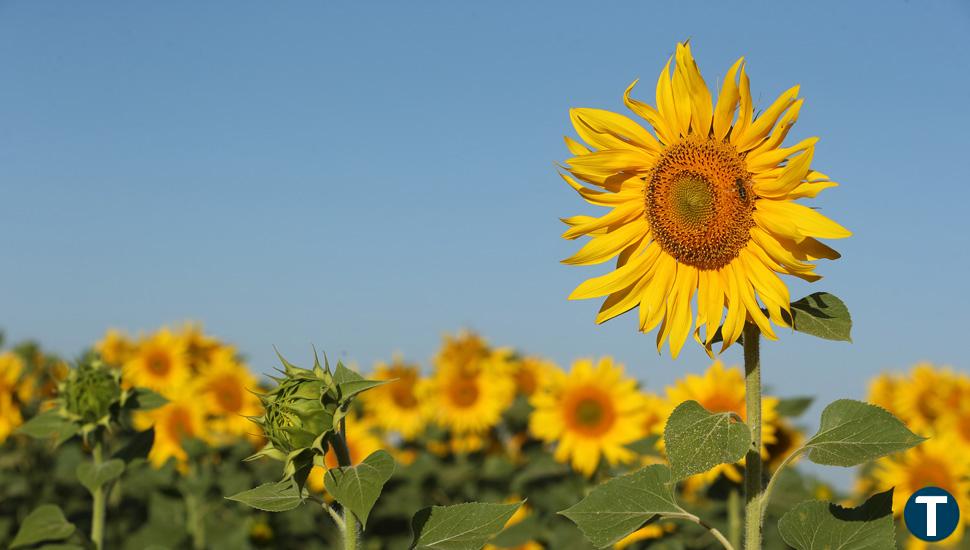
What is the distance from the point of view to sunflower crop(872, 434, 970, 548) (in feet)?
22.5

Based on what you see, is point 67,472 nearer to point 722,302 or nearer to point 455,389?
point 455,389

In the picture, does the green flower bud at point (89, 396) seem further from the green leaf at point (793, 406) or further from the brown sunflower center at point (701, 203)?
the green leaf at point (793, 406)

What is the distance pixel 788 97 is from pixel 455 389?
6.32 meters

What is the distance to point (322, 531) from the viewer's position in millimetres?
7621

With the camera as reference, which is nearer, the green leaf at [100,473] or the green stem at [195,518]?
the green leaf at [100,473]

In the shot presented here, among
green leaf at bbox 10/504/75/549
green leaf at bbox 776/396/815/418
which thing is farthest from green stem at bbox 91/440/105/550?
green leaf at bbox 776/396/815/418

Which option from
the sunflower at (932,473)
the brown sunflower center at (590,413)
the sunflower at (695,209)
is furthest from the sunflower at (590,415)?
the sunflower at (695,209)

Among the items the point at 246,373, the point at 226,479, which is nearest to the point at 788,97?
the point at 226,479

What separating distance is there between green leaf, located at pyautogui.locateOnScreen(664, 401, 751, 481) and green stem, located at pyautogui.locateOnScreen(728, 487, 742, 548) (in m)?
2.69

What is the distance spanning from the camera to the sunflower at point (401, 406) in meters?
9.16

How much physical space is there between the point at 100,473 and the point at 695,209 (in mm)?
2475

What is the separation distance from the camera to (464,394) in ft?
28.0

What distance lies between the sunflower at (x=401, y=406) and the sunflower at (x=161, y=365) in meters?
1.67

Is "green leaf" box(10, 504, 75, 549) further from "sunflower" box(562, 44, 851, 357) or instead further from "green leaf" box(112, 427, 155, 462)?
"sunflower" box(562, 44, 851, 357)
